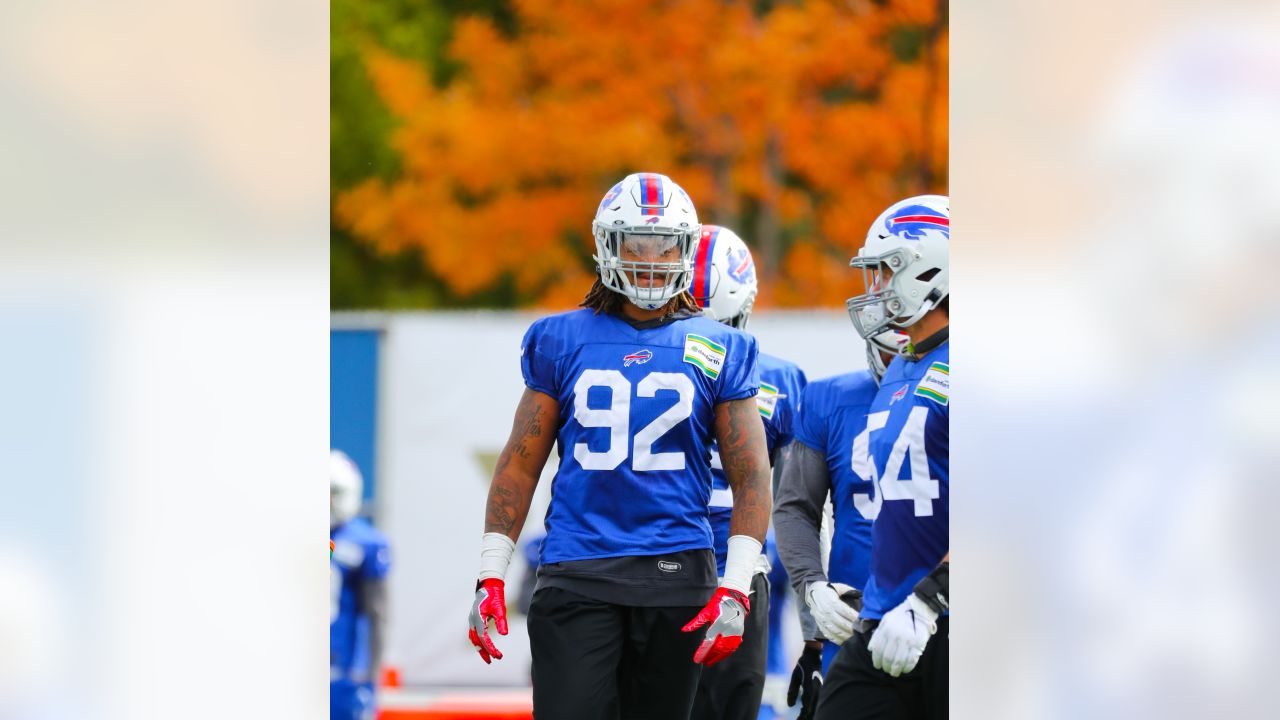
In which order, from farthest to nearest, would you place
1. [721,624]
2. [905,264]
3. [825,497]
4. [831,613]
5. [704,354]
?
[825,497], [831,613], [905,264], [704,354], [721,624]

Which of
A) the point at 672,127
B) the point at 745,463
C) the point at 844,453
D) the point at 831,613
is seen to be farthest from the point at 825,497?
the point at 672,127

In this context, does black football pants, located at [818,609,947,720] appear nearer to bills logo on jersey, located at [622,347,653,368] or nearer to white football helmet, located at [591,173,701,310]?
bills logo on jersey, located at [622,347,653,368]

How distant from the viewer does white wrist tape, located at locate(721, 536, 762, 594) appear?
14.4 ft

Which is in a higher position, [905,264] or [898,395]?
[905,264]

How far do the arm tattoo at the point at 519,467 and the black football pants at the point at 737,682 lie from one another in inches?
39.4

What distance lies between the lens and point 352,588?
897cm

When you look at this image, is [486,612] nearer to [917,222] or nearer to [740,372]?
[740,372]

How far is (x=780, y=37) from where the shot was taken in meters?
15.3

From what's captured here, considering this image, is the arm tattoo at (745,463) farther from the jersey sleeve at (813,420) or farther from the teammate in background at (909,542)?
the jersey sleeve at (813,420)

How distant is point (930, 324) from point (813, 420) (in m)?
0.73

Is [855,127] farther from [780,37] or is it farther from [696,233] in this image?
[696,233]

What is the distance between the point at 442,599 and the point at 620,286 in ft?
18.0

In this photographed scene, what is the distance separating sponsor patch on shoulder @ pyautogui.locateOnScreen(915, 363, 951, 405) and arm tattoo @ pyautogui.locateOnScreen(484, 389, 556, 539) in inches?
41.9
